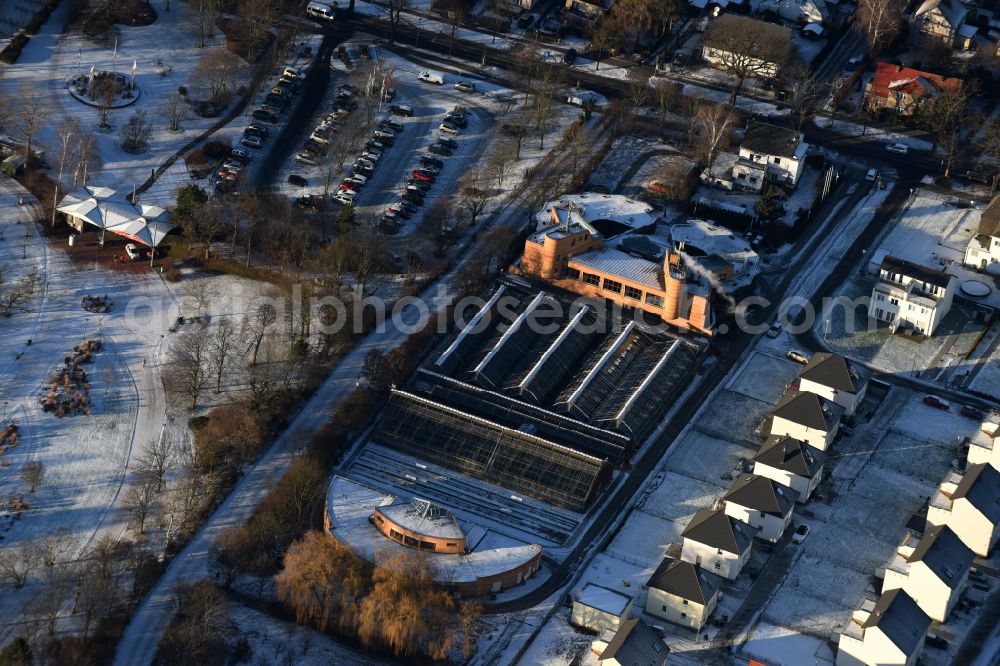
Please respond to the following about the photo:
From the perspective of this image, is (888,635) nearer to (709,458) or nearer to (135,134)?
(709,458)

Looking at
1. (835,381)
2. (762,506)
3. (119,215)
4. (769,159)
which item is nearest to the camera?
(762,506)

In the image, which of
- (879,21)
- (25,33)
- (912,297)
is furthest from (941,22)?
(25,33)

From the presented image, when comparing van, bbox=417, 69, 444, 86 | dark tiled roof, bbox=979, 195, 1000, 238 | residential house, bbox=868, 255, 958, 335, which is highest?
dark tiled roof, bbox=979, 195, 1000, 238

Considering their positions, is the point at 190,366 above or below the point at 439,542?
below

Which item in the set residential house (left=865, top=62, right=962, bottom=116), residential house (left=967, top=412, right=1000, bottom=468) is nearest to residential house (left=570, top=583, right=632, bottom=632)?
residential house (left=967, top=412, right=1000, bottom=468)

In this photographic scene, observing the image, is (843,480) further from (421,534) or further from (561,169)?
(561,169)

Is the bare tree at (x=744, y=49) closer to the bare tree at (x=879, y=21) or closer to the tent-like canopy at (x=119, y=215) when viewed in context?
the bare tree at (x=879, y=21)

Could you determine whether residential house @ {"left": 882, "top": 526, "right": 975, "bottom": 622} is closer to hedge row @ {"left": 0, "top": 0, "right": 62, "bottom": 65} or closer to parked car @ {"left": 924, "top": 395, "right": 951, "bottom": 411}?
parked car @ {"left": 924, "top": 395, "right": 951, "bottom": 411}

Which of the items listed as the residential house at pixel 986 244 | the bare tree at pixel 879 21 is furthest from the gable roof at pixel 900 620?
the bare tree at pixel 879 21
